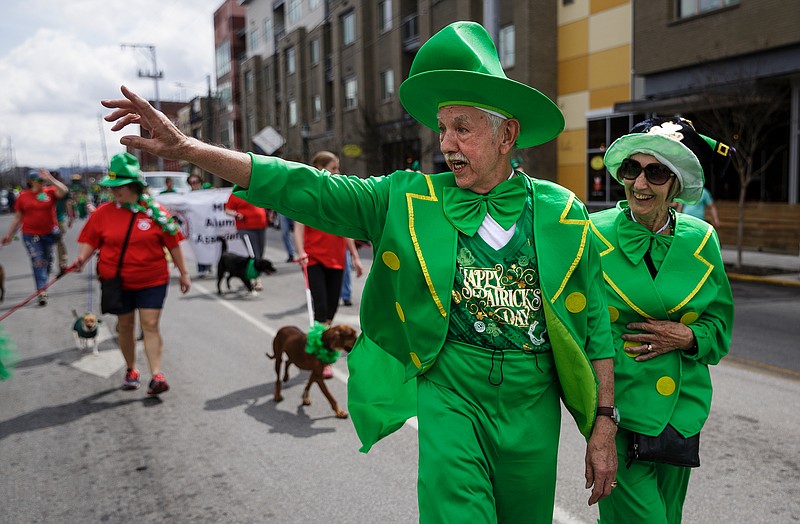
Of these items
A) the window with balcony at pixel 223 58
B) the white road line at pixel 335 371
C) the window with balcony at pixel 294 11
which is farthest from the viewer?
the window with balcony at pixel 223 58

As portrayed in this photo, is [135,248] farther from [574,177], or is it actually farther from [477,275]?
[574,177]

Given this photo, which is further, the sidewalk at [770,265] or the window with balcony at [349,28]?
the window with balcony at [349,28]

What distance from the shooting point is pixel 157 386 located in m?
6.28

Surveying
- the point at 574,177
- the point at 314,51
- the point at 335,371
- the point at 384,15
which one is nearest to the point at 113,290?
the point at 335,371

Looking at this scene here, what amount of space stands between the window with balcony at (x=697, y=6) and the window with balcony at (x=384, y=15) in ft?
60.9

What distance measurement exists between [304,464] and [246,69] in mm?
57863

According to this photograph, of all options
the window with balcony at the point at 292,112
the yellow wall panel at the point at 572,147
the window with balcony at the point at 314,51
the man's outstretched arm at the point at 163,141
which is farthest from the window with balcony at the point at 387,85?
the man's outstretched arm at the point at 163,141

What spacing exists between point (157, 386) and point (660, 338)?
4753mm

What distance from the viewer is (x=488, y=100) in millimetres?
2398

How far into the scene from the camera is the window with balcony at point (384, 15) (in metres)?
36.0

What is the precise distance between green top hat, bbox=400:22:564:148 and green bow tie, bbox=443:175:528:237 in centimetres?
26

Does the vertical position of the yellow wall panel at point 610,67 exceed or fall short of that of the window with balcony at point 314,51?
it falls short

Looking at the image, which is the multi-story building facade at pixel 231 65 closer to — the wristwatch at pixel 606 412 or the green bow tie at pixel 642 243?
the green bow tie at pixel 642 243

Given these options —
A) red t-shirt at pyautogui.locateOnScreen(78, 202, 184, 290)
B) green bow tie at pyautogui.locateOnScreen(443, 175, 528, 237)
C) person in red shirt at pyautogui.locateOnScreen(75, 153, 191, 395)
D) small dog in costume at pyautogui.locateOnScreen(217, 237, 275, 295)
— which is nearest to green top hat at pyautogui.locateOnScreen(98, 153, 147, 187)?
person in red shirt at pyautogui.locateOnScreen(75, 153, 191, 395)
